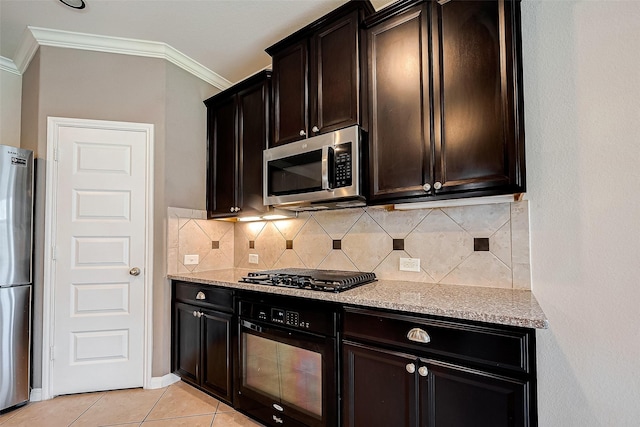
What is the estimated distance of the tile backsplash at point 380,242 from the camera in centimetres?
A: 165

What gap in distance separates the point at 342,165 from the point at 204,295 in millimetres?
1395

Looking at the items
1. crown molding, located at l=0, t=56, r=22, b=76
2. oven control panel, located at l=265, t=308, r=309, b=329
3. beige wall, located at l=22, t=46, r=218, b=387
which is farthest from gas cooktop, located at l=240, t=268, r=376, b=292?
crown molding, located at l=0, t=56, r=22, b=76

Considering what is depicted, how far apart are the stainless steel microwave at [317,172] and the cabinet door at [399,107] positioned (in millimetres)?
115

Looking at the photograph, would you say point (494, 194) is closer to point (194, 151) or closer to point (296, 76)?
point (296, 76)

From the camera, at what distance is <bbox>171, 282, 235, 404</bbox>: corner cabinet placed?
208 centimetres

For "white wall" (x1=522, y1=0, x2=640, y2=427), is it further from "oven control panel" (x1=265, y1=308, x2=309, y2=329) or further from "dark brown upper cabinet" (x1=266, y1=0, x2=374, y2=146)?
"oven control panel" (x1=265, y1=308, x2=309, y2=329)

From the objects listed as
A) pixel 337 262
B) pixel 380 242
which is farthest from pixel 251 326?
pixel 380 242

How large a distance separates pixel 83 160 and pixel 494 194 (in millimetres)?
2830

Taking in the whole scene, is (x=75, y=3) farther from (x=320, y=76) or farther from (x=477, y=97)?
(x=477, y=97)

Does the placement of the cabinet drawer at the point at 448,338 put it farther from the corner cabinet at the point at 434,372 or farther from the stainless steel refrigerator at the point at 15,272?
the stainless steel refrigerator at the point at 15,272

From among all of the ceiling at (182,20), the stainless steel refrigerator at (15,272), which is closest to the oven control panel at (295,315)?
the stainless steel refrigerator at (15,272)

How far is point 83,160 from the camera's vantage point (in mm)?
2361

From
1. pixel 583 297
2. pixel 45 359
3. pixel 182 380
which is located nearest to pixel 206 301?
pixel 182 380

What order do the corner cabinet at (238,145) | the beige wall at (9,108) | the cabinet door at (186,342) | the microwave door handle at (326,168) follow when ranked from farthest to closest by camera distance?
the beige wall at (9,108) → the corner cabinet at (238,145) → the cabinet door at (186,342) → the microwave door handle at (326,168)
